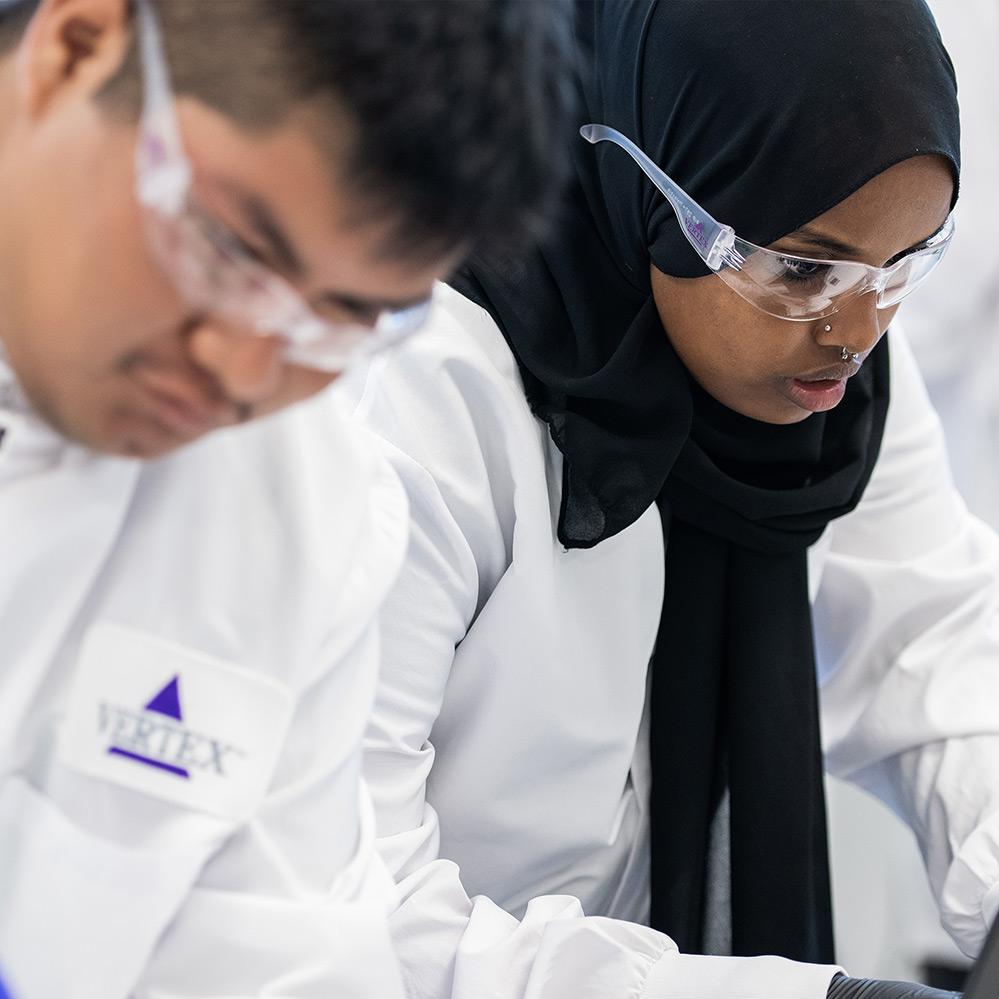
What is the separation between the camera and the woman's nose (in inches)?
52.6

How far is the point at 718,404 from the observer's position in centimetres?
157

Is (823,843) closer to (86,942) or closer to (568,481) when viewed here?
(568,481)

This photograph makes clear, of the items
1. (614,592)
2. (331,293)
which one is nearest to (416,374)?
(614,592)

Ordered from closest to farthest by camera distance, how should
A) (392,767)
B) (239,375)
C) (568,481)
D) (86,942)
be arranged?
(239,375), (86,942), (392,767), (568,481)

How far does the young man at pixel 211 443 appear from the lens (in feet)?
2.44

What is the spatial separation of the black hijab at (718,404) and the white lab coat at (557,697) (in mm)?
59

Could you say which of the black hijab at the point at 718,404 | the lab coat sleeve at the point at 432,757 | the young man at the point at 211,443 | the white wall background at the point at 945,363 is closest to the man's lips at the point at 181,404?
the young man at the point at 211,443

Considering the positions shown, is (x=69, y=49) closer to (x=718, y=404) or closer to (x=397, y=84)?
(x=397, y=84)

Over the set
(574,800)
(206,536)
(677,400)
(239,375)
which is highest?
(239,375)

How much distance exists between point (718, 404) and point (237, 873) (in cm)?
83

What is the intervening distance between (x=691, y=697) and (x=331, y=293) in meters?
0.92

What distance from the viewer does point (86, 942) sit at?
0.92 metres

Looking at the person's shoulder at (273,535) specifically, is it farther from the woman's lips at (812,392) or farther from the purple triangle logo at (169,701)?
the woman's lips at (812,392)

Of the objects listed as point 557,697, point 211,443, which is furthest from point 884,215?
point 211,443
